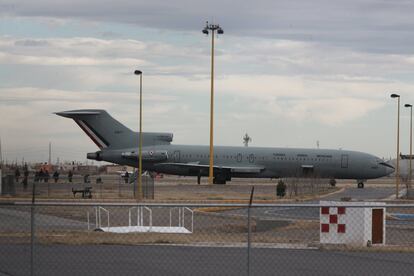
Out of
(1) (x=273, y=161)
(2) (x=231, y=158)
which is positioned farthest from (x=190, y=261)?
(1) (x=273, y=161)

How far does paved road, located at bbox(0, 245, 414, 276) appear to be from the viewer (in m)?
13.2

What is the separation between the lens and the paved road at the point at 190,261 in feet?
43.2

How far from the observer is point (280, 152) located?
67.2 m

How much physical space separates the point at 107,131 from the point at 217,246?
51.3 m

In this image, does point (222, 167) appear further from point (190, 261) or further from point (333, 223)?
point (190, 261)

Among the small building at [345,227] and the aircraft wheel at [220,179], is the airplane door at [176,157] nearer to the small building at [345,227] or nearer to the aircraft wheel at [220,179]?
the aircraft wheel at [220,179]

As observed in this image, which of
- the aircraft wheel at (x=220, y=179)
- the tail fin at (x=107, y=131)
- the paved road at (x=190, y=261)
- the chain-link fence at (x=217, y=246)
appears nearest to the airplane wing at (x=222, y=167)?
the aircraft wheel at (x=220, y=179)

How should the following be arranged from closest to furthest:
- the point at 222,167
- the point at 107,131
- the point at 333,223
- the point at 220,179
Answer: the point at 333,223
the point at 222,167
the point at 220,179
the point at 107,131

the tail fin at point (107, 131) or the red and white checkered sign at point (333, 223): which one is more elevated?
the tail fin at point (107, 131)

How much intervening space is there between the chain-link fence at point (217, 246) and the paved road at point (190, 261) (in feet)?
0.05

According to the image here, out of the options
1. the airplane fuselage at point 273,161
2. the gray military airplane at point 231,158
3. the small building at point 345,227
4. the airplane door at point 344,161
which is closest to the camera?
the small building at point 345,227

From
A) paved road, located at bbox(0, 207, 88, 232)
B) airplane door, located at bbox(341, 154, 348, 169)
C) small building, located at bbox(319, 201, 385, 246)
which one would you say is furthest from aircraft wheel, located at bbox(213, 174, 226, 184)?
small building, located at bbox(319, 201, 385, 246)

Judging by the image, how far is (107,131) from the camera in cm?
6725

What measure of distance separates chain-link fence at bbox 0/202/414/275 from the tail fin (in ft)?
137
